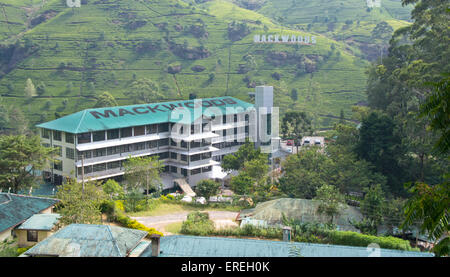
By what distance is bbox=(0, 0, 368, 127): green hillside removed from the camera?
71875 mm

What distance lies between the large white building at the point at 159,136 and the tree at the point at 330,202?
Answer: 1733 centimetres

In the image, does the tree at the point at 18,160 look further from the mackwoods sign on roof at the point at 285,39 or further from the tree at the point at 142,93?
the mackwoods sign on roof at the point at 285,39

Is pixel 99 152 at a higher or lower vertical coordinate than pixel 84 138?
Answer: lower

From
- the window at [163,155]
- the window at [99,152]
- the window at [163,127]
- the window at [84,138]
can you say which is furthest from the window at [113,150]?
the window at [163,127]

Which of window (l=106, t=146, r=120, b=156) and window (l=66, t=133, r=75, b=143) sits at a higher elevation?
window (l=66, t=133, r=75, b=143)

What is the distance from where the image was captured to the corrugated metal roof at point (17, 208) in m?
23.9

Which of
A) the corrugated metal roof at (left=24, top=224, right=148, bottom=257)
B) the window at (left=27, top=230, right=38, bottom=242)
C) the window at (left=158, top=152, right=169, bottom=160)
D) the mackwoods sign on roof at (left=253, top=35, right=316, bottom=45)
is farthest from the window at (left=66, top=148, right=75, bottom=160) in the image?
the mackwoods sign on roof at (left=253, top=35, right=316, bottom=45)

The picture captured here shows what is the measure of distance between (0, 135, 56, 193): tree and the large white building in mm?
4044

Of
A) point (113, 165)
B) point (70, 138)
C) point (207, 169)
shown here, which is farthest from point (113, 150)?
point (207, 169)

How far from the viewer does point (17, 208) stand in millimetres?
25281

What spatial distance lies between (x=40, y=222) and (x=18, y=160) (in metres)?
11.7

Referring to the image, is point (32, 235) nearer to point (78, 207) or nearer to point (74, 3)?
point (78, 207)

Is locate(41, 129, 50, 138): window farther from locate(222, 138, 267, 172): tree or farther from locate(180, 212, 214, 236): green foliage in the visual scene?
locate(180, 212, 214, 236): green foliage
